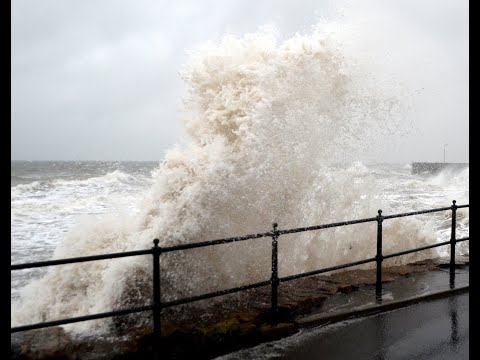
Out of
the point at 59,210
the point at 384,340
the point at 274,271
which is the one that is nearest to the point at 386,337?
the point at 384,340

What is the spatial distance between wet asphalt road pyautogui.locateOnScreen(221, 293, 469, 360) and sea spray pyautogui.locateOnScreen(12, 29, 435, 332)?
214cm

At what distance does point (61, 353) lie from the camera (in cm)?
321

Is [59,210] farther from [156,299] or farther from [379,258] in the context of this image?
[156,299]

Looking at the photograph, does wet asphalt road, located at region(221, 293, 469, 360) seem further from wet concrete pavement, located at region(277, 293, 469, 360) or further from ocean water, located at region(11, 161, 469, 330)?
ocean water, located at region(11, 161, 469, 330)

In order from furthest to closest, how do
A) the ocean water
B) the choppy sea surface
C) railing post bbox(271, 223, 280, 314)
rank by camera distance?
the choppy sea surface → the ocean water → railing post bbox(271, 223, 280, 314)

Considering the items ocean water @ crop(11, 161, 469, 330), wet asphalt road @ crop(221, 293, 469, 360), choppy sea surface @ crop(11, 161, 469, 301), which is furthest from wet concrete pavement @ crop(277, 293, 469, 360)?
choppy sea surface @ crop(11, 161, 469, 301)

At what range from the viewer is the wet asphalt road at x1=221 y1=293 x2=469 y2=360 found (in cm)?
346

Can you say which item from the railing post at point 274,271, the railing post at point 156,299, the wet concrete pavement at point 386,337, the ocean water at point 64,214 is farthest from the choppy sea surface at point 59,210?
the railing post at point 156,299

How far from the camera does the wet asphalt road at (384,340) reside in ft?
11.3

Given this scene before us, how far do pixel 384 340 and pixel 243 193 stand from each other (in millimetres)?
3135

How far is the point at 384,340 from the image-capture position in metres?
3.74
